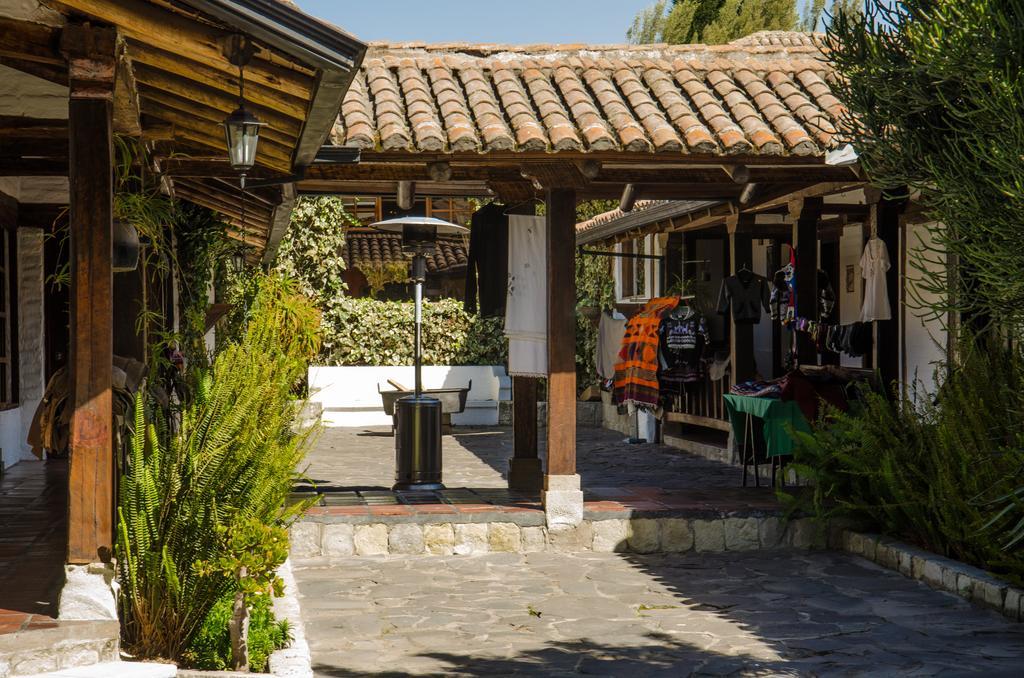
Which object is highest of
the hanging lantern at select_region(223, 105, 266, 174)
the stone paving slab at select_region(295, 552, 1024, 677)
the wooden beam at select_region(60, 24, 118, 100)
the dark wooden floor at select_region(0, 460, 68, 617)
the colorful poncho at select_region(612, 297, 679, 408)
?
the wooden beam at select_region(60, 24, 118, 100)

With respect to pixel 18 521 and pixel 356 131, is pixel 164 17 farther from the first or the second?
pixel 18 521

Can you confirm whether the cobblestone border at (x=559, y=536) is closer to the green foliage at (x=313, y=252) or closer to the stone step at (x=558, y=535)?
the stone step at (x=558, y=535)

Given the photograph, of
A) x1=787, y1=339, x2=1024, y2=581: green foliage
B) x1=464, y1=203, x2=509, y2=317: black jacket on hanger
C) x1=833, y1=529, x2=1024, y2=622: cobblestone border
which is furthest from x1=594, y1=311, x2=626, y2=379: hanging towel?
→ x1=833, y1=529, x2=1024, y2=622: cobblestone border

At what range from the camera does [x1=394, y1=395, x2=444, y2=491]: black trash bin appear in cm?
1107

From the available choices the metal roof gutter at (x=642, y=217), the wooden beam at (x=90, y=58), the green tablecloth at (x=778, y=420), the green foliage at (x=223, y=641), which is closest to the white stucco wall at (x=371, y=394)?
the metal roof gutter at (x=642, y=217)

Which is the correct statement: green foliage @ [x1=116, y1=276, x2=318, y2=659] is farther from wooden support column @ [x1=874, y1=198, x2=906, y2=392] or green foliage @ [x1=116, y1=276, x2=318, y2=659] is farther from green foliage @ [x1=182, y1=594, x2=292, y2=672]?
wooden support column @ [x1=874, y1=198, x2=906, y2=392]

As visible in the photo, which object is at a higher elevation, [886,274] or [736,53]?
[736,53]

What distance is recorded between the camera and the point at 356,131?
8859 millimetres

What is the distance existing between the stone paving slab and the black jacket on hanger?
295 cm

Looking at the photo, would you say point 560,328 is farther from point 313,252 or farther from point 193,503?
point 313,252

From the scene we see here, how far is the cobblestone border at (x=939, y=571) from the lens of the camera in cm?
710

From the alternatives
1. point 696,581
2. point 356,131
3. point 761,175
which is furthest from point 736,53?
point 696,581

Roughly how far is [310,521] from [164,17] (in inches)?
183

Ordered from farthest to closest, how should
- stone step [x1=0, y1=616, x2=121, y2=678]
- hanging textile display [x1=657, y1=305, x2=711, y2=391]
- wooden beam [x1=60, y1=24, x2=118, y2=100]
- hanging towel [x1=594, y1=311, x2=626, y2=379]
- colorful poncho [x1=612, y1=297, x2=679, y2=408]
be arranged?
hanging towel [x1=594, y1=311, x2=626, y2=379] < colorful poncho [x1=612, y1=297, x2=679, y2=408] < hanging textile display [x1=657, y1=305, x2=711, y2=391] < wooden beam [x1=60, y1=24, x2=118, y2=100] < stone step [x1=0, y1=616, x2=121, y2=678]
